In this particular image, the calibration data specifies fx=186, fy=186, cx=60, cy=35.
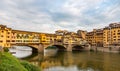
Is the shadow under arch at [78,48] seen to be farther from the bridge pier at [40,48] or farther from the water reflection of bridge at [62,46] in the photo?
the bridge pier at [40,48]

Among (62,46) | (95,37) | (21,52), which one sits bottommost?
(21,52)

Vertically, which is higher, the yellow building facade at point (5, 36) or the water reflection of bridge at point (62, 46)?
the yellow building facade at point (5, 36)

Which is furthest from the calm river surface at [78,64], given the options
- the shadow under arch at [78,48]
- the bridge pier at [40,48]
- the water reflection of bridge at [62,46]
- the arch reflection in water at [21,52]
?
the shadow under arch at [78,48]

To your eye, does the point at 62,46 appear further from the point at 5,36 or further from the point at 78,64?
the point at 78,64

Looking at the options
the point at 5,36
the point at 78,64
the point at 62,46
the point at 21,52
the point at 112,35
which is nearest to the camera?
the point at 78,64

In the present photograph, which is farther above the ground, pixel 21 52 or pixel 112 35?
pixel 112 35

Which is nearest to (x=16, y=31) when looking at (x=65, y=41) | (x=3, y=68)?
(x=65, y=41)

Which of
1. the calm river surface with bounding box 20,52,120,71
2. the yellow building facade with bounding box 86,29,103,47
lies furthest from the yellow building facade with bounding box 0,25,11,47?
the yellow building facade with bounding box 86,29,103,47

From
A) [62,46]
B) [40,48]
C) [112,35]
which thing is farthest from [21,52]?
[112,35]

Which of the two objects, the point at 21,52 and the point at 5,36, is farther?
the point at 21,52

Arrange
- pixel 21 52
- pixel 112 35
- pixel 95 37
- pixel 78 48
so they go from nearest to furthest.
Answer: pixel 21 52 < pixel 112 35 < pixel 95 37 < pixel 78 48

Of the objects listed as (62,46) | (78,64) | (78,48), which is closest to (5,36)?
(78,64)

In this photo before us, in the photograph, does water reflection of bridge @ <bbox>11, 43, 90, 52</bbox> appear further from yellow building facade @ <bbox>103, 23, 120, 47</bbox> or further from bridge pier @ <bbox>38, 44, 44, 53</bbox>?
yellow building facade @ <bbox>103, 23, 120, 47</bbox>

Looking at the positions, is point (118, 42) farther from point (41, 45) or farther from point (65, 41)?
point (41, 45)
